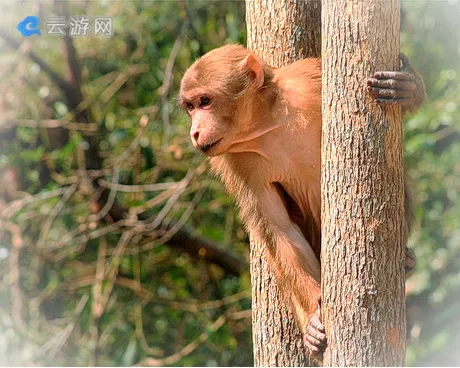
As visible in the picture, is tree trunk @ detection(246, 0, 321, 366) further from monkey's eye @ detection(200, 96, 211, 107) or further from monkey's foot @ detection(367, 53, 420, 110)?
monkey's foot @ detection(367, 53, 420, 110)

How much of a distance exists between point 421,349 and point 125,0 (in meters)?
4.23

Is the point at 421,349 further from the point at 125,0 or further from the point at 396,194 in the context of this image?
the point at 125,0

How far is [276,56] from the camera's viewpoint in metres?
4.29

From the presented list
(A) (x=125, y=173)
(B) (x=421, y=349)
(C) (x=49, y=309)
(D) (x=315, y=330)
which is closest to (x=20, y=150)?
(A) (x=125, y=173)

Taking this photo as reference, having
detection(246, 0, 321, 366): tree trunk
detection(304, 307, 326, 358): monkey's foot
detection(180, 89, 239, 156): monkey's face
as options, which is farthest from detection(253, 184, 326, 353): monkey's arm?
detection(180, 89, 239, 156): monkey's face

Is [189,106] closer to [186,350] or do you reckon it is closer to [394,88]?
[394,88]

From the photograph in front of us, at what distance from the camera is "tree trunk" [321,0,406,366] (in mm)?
3160

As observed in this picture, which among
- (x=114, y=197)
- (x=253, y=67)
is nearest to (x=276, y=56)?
(x=253, y=67)

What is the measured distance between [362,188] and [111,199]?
4511 mm

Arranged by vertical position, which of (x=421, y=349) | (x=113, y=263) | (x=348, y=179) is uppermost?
(x=348, y=179)

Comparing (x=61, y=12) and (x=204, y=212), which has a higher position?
(x=61, y=12)

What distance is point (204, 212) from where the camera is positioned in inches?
316

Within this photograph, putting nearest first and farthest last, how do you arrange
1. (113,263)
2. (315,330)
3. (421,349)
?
(315,330) < (421,349) < (113,263)

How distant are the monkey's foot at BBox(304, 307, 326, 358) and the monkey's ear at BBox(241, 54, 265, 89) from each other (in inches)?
49.5
